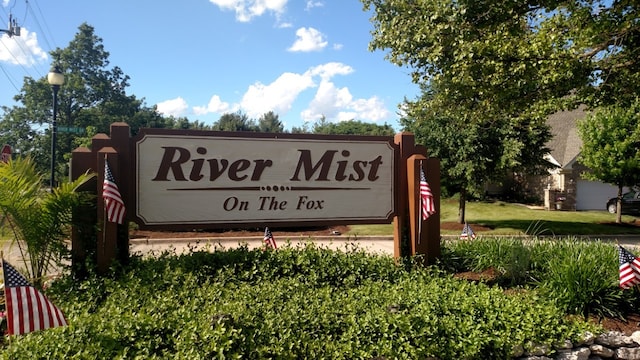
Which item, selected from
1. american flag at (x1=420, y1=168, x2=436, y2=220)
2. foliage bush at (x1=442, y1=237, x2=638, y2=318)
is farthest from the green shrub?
american flag at (x1=420, y1=168, x2=436, y2=220)

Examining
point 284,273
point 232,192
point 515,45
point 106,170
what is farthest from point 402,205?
point 515,45

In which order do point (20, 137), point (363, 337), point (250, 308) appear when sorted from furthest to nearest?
point (20, 137) → point (250, 308) → point (363, 337)

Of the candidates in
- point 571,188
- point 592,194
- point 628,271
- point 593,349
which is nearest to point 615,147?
point 571,188

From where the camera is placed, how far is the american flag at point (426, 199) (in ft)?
18.2

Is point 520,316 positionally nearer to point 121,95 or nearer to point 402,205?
point 402,205

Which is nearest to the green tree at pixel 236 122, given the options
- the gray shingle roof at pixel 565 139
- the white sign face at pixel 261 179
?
the gray shingle roof at pixel 565 139

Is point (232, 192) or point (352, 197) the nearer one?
point (232, 192)

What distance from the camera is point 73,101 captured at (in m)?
34.0

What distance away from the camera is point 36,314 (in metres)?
3.27

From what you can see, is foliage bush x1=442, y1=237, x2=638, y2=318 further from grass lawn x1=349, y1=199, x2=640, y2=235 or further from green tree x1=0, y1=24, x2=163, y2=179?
green tree x1=0, y1=24, x2=163, y2=179

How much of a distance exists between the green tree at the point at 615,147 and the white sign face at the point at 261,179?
1657 cm

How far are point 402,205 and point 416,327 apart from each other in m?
2.50

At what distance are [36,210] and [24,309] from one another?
1.59 m

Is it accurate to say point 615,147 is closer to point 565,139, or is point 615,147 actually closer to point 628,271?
point 565,139
